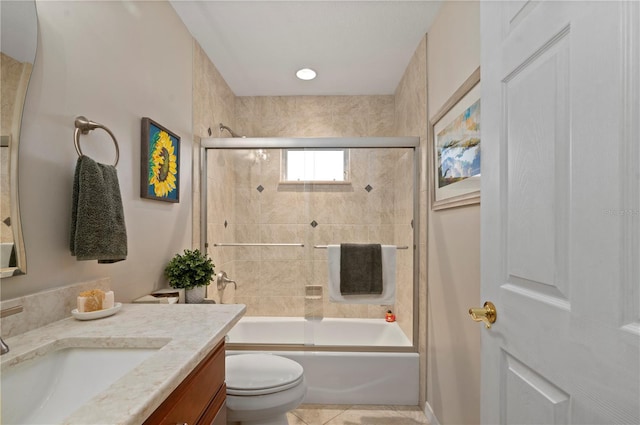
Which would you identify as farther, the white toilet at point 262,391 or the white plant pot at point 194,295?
the white plant pot at point 194,295

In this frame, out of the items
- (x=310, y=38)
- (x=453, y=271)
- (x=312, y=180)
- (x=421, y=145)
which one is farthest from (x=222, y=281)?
(x=310, y=38)

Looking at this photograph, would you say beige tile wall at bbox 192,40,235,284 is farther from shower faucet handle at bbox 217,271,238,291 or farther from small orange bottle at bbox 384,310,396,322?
small orange bottle at bbox 384,310,396,322

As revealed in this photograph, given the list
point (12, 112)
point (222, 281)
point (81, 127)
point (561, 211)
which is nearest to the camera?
point (561, 211)

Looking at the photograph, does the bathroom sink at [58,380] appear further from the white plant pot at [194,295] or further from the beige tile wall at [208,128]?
the beige tile wall at [208,128]

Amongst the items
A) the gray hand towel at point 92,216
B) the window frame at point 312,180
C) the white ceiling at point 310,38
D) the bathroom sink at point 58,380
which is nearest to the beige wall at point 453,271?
the white ceiling at point 310,38

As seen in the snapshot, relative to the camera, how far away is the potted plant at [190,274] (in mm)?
1936

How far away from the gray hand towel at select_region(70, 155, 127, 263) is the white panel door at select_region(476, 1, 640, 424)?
1.24 m

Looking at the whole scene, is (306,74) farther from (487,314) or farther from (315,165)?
(487,314)

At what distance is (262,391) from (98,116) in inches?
52.4

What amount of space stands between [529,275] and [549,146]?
282 mm

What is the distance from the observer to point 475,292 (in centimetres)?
157

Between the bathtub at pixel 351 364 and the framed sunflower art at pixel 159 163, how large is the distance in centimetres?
125

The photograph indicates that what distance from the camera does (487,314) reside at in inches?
36.5

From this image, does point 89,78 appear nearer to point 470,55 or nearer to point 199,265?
point 199,265
